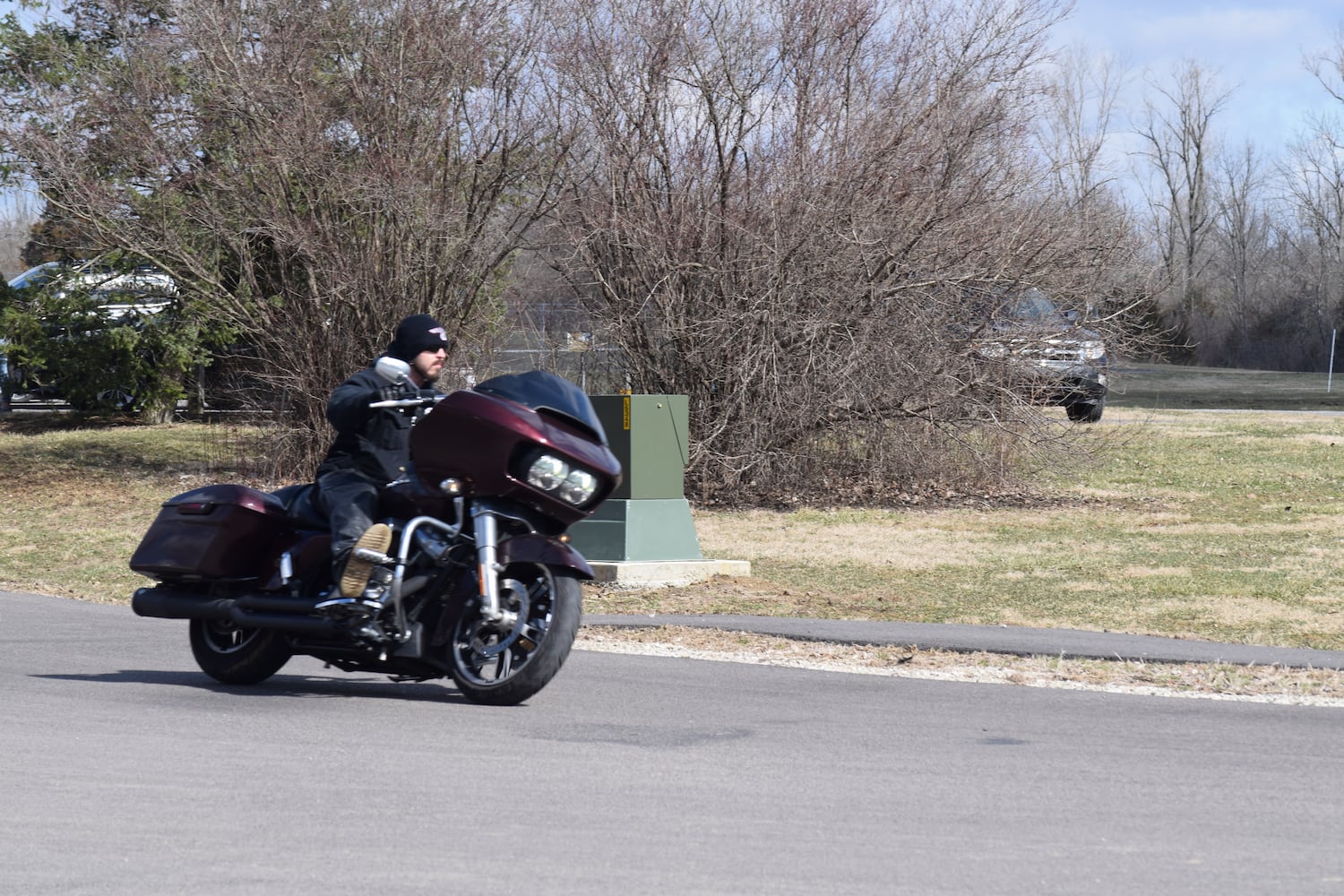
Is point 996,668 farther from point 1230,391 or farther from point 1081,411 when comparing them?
point 1230,391

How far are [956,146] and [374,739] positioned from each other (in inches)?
532

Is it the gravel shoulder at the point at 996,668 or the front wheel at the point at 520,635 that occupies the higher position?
the front wheel at the point at 520,635

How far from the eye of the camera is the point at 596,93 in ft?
61.2

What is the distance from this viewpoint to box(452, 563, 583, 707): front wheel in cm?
722

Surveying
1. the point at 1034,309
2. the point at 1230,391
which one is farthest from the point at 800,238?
the point at 1230,391

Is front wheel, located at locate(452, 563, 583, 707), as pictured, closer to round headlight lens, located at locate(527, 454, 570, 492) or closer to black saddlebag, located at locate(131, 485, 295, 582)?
round headlight lens, located at locate(527, 454, 570, 492)

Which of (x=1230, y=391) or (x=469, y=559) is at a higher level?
(x=1230, y=391)

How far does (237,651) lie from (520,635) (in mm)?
1796

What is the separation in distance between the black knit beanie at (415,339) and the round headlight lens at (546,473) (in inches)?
43.8

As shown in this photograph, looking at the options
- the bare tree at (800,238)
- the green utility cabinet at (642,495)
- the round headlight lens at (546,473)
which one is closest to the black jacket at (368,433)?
the round headlight lens at (546,473)

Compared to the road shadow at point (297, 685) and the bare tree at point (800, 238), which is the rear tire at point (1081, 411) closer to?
the bare tree at point (800, 238)

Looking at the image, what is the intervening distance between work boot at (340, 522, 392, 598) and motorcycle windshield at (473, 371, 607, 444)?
2.68 feet

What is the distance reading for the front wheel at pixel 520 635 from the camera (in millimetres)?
7219

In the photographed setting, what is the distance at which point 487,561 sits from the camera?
7086 mm
